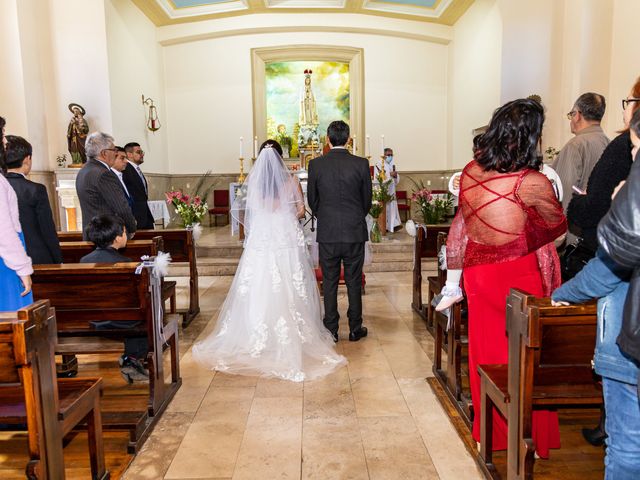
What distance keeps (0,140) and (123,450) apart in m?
1.67

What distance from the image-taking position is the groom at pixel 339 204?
13.1 ft

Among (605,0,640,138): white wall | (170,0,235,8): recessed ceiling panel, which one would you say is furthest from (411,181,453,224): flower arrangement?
(170,0,235,8): recessed ceiling panel

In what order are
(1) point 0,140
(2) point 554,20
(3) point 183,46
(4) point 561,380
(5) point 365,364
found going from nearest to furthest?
(4) point 561,380 < (1) point 0,140 < (5) point 365,364 < (2) point 554,20 < (3) point 183,46

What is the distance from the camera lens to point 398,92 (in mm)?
12281

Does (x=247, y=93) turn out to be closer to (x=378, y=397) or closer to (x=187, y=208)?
(x=187, y=208)

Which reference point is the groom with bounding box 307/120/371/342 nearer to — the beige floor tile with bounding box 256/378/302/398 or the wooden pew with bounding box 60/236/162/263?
the beige floor tile with bounding box 256/378/302/398

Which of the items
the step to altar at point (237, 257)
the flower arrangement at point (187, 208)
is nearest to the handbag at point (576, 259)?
the step to altar at point (237, 257)

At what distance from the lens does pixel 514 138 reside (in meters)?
2.18

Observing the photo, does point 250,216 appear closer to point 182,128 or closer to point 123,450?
point 123,450

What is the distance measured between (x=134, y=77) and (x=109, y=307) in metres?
8.60

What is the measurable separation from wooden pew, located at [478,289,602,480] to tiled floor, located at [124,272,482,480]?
0.50 meters

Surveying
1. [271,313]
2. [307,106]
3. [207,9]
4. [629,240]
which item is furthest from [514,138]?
[207,9]

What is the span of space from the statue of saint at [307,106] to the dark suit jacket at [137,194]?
6776 mm

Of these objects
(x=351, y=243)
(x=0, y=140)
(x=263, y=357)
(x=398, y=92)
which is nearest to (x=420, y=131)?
(x=398, y=92)
